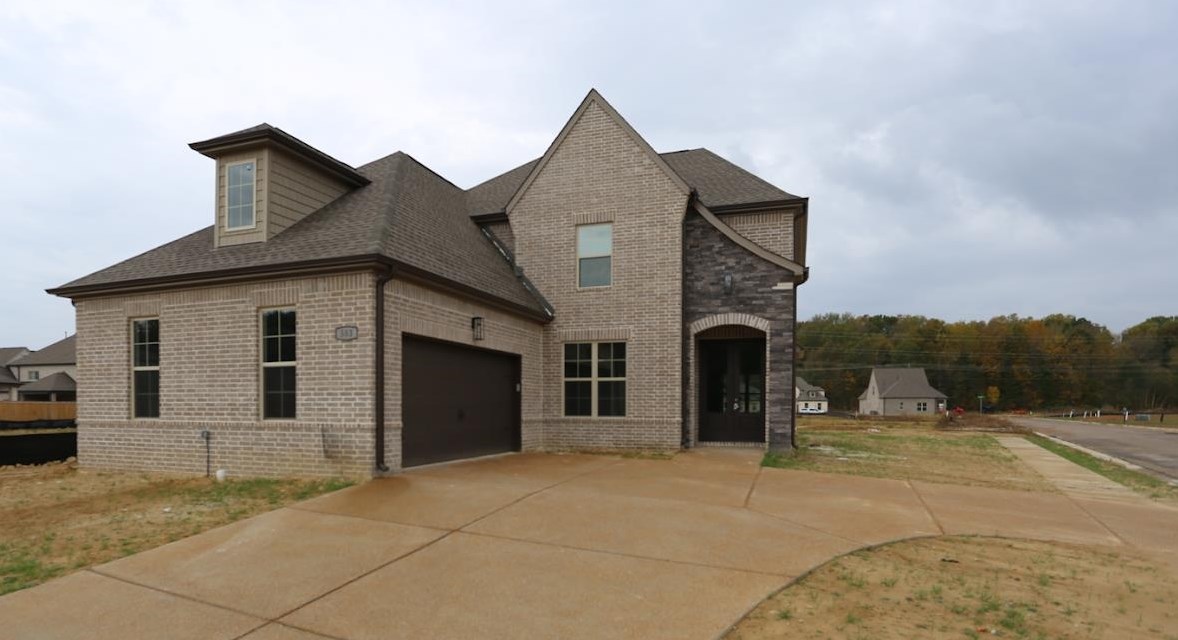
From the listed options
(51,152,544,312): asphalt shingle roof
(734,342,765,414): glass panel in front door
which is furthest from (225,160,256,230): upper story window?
(734,342,765,414): glass panel in front door

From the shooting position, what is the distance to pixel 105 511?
335 inches

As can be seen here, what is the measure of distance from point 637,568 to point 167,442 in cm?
957

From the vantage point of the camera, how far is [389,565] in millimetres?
6004

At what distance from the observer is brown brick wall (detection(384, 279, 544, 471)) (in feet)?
33.4

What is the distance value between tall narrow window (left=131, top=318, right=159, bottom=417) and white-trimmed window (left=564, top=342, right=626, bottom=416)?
27.0 feet

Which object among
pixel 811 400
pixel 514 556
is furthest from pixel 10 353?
pixel 811 400

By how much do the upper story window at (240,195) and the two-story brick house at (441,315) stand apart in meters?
0.04

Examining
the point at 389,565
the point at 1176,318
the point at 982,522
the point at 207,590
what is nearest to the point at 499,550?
the point at 389,565

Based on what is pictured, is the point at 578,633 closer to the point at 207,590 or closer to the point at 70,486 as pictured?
the point at 207,590

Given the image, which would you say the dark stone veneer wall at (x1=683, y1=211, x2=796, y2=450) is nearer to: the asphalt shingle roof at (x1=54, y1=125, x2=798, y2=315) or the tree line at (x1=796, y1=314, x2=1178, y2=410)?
the asphalt shingle roof at (x1=54, y1=125, x2=798, y2=315)

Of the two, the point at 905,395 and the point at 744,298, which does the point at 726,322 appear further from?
the point at 905,395

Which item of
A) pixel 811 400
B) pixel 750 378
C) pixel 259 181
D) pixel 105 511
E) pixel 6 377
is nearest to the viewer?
pixel 105 511

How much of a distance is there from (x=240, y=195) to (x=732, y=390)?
11.4m

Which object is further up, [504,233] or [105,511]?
[504,233]
